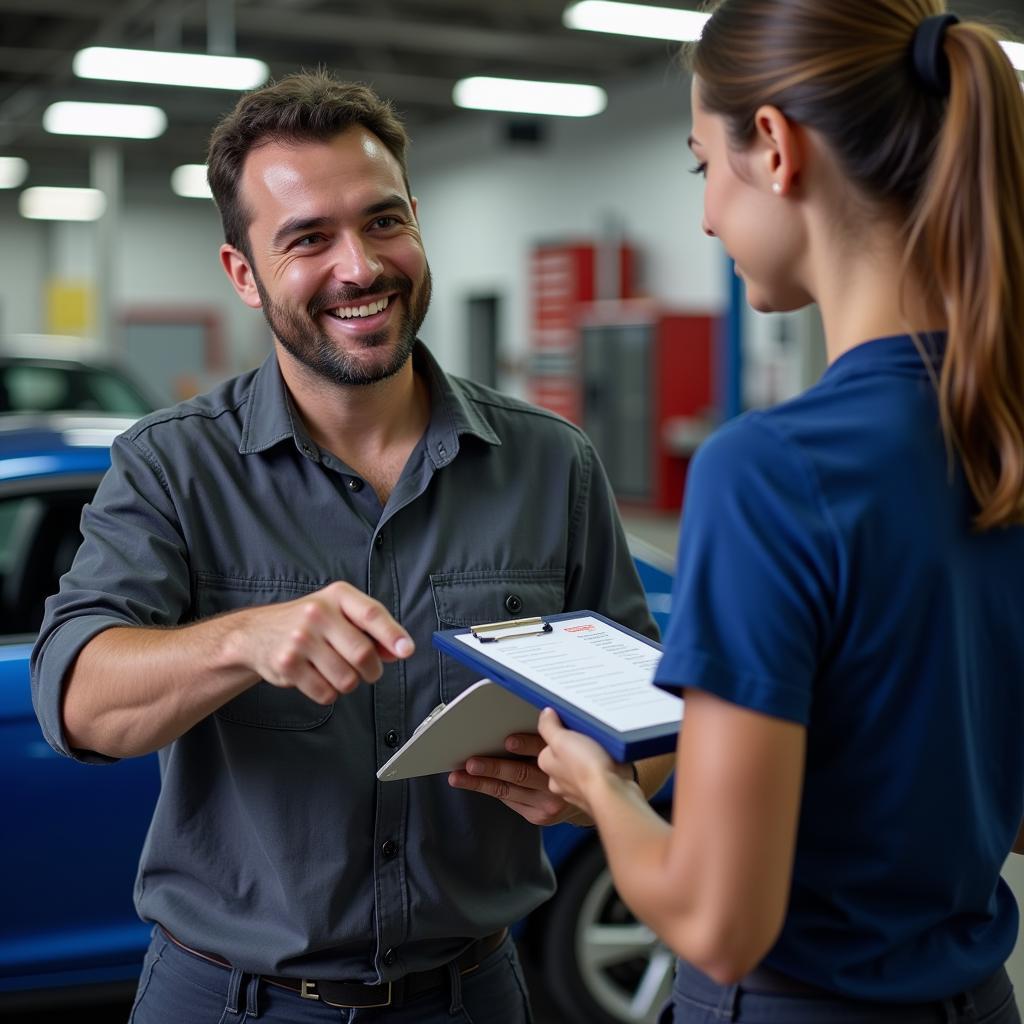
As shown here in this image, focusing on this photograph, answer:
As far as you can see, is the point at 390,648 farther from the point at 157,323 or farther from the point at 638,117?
the point at 157,323

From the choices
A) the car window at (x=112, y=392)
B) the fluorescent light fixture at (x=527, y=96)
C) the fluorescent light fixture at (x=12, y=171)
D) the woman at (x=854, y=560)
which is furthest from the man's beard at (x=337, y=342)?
the fluorescent light fixture at (x=12, y=171)

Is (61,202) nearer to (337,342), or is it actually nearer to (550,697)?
(337,342)

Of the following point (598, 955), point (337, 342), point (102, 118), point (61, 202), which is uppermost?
point (61, 202)

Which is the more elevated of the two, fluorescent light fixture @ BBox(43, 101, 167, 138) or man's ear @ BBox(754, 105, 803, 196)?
fluorescent light fixture @ BBox(43, 101, 167, 138)

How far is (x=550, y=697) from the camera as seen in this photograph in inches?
44.7

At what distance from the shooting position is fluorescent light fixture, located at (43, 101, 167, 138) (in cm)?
962

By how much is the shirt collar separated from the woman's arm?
0.79m

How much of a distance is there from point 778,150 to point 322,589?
65 cm

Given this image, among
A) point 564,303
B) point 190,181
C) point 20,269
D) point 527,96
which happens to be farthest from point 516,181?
point 20,269

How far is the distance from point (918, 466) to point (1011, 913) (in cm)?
43

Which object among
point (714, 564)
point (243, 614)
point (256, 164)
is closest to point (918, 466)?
point (714, 564)

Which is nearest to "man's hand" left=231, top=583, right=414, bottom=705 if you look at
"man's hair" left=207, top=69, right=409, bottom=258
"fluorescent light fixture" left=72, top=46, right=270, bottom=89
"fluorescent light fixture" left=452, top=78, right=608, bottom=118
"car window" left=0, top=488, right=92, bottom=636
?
"man's hair" left=207, top=69, right=409, bottom=258

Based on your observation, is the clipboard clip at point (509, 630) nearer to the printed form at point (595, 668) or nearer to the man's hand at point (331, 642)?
the printed form at point (595, 668)

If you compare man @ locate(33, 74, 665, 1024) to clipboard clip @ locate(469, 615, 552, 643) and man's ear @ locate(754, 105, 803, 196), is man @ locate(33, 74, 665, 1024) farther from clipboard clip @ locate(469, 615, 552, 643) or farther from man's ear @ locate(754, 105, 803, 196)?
man's ear @ locate(754, 105, 803, 196)
